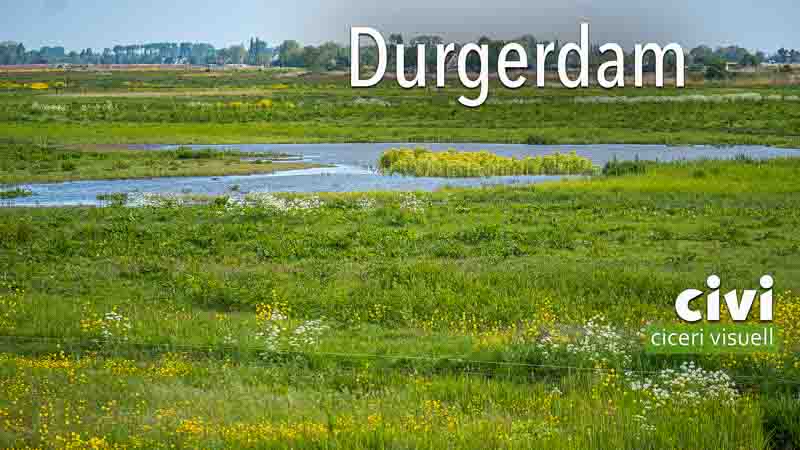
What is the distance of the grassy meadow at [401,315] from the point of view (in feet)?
29.9

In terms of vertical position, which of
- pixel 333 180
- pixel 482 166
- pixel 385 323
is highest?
pixel 482 166

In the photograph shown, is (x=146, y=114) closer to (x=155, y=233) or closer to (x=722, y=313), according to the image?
(x=155, y=233)

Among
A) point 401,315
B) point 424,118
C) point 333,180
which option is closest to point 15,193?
point 333,180

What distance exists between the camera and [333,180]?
109 feet

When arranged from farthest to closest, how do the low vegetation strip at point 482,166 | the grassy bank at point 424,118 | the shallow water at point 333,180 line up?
the grassy bank at point 424,118 < the low vegetation strip at point 482,166 < the shallow water at point 333,180

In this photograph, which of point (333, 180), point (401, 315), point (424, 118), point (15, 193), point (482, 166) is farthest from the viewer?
point (424, 118)

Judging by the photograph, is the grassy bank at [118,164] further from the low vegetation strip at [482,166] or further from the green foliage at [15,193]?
the low vegetation strip at [482,166]

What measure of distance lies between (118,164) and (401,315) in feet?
78.2

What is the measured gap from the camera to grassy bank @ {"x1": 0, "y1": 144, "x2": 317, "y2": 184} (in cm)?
3359

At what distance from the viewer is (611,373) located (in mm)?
11141

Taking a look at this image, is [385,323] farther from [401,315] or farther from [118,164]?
[118,164]

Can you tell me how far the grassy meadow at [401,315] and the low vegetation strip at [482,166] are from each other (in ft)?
8.55

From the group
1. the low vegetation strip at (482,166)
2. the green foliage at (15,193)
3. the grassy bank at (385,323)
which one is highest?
the low vegetation strip at (482,166)

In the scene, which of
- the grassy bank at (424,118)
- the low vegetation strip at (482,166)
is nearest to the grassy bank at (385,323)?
the low vegetation strip at (482,166)
